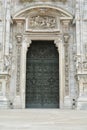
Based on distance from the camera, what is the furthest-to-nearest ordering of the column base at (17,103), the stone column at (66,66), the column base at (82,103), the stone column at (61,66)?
the stone column at (61,66) → the stone column at (66,66) → the column base at (17,103) → the column base at (82,103)

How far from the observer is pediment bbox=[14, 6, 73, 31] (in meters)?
15.4

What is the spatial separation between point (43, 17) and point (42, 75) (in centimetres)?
278

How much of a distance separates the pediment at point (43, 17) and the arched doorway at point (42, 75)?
2.58 feet

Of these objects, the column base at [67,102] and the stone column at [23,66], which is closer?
the column base at [67,102]

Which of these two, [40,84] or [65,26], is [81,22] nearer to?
[65,26]

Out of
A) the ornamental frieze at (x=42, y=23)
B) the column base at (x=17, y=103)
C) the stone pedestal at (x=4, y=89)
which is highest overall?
the ornamental frieze at (x=42, y=23)

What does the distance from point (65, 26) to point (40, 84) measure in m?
2.96

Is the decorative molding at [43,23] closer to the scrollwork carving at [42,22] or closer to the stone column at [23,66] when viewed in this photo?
the scrollwork carving at [42,22]

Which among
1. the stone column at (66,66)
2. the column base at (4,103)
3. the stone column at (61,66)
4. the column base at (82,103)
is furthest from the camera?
the stone column at (61,66)

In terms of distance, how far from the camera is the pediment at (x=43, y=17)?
1545 centimetres

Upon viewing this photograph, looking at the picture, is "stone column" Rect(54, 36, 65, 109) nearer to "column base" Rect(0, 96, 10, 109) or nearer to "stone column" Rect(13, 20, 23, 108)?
"stone column" Rect(13, 20, 23, 108)

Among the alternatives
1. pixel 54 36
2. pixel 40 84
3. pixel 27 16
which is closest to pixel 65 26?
pixel 54 36

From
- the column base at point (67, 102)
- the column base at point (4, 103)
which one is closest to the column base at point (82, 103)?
the column base at point (67, 102)

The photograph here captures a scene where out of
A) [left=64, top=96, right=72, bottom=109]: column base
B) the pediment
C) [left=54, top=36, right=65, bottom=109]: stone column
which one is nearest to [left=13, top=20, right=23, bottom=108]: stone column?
the pediment
